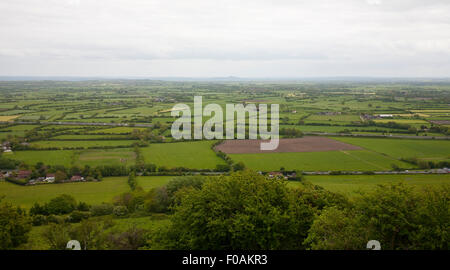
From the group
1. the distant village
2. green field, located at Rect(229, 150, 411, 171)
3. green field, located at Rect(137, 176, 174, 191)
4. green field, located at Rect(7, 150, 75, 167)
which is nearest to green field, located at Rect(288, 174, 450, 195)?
green field, located at Rect(229, 150, 411, 171)

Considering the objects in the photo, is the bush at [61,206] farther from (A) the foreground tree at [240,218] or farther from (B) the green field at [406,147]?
(B) the green field at [406,147]

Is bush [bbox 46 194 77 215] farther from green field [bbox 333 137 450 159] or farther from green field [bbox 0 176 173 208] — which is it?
green field [bbox 333 137 450 159]

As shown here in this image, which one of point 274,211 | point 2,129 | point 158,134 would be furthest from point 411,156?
point 2,129

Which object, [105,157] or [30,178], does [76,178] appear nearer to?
[30,178]

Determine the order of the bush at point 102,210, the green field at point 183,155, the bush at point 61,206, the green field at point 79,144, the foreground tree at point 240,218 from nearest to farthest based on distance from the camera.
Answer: the foreground tree at point 240,218, the bush at point 102,210, the bush at point 61,206, the green field at point 183,155, the green field at point 79,144

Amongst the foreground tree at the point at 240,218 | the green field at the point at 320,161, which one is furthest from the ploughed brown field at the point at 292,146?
the foreground tree at the point at 240,218

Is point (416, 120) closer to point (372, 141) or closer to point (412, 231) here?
point (372, 141)
